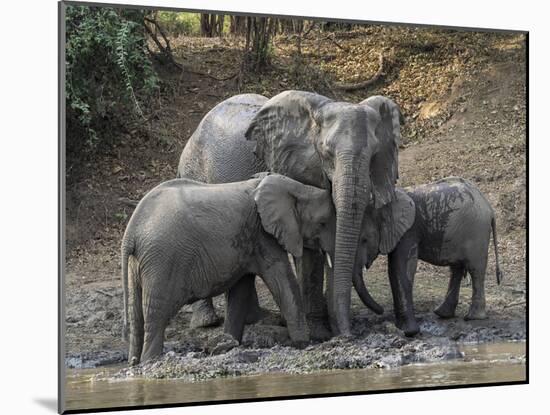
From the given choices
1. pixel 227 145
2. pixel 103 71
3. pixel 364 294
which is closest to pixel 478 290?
pixel 364 294

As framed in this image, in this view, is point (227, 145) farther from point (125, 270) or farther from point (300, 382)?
point (300, 382)

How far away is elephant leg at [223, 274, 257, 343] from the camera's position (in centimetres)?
841

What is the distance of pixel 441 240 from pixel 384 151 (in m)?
0.84

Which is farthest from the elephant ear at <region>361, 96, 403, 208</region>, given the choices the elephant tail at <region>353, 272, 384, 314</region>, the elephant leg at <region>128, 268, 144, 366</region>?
the elephant leg at <region>128, 268, 144, 366</region>

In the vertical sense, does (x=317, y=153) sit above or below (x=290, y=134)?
below

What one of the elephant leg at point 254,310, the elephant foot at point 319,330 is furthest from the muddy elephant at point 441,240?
the elephant leg at point 254,310

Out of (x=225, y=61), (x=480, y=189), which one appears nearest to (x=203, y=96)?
(x=225, y=61)

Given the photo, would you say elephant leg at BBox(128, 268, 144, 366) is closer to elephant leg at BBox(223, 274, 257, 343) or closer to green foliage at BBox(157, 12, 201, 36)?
elephant leg at BBox(223, 274, 257, 343)

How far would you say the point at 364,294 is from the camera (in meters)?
8.71

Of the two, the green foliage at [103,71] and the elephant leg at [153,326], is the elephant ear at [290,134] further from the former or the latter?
the elephant leg at [153,326]

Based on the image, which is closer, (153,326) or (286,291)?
(153,326)

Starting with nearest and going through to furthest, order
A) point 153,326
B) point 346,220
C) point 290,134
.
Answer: point 153,326 < point 346,220 < point 290,134

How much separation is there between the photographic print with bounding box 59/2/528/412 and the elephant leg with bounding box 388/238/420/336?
1 cm

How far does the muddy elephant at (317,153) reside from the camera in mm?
8148
